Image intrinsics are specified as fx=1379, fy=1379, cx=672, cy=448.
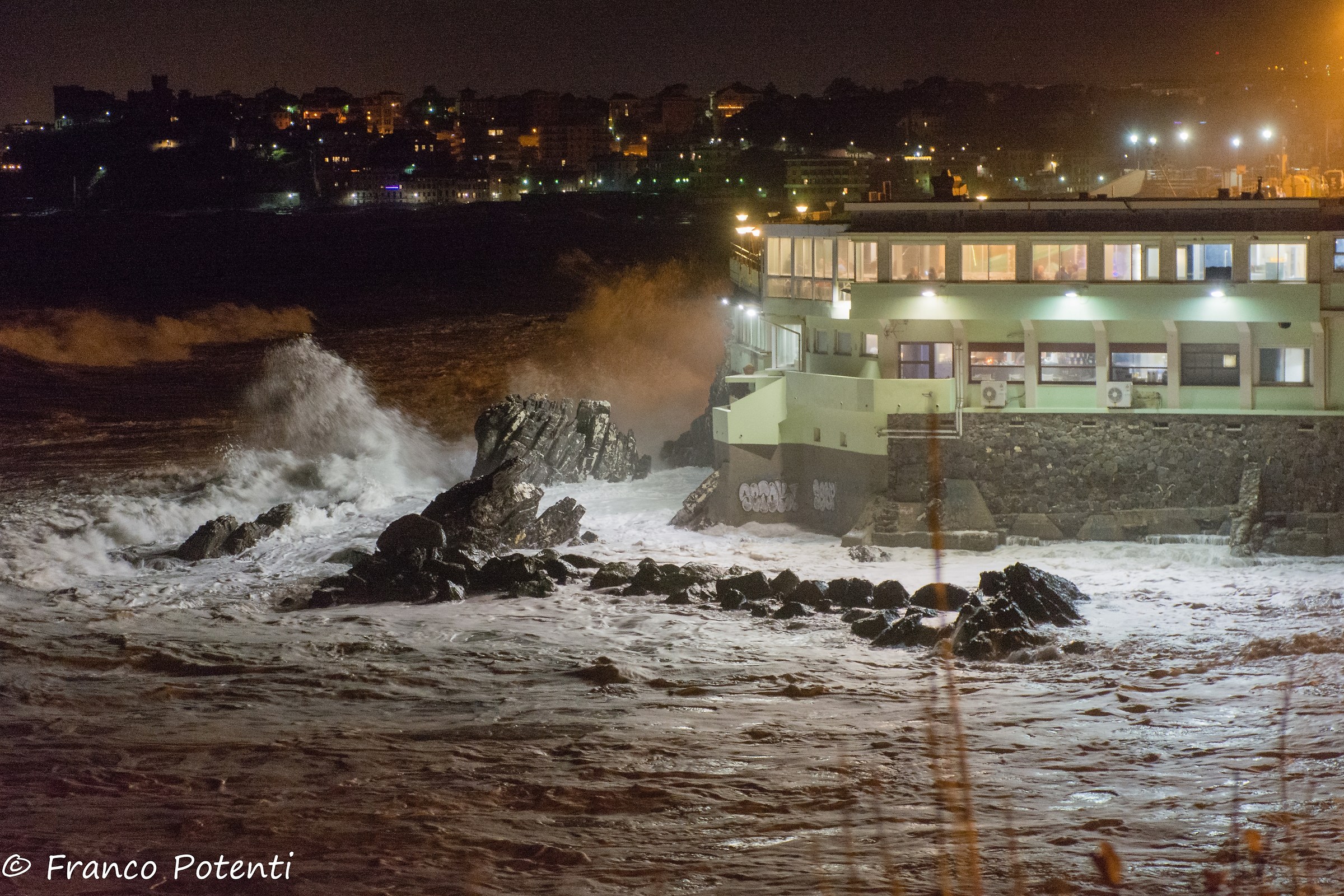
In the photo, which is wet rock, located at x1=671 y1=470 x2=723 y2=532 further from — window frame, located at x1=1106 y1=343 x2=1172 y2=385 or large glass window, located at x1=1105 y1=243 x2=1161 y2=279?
large glass window, located at x1=1105 y1=243 x2=1161 y2=279

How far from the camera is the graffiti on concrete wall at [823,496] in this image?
29906 mm

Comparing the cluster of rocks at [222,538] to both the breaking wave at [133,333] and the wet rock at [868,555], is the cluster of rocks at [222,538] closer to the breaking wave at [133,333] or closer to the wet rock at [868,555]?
the wet rock at [868,555]

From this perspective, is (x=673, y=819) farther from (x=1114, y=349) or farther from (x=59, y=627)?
(x=1114, y=349)

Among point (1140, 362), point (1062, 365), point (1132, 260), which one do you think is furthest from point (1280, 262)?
point (1062, 365)

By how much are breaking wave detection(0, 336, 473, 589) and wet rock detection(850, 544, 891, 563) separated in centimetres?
1251

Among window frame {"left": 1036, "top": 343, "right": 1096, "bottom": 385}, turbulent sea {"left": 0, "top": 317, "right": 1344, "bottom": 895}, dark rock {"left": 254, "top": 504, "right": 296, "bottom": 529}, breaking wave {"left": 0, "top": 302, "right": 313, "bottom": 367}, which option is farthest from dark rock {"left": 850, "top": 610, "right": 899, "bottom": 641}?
breaking wave {"left": 0, "top": 302, "right": 313, "bottom": 367}

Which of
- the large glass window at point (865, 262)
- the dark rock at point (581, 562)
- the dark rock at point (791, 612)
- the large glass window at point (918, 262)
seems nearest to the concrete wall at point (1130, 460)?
the large glass window at point (918, 262)

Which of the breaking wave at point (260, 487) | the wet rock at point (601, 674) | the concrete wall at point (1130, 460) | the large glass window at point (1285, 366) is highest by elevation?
the large glass window at point (1285, 366)

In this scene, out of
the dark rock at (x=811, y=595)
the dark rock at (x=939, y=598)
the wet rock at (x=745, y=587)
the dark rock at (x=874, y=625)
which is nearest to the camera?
the dark rock at (x=874, y=625)

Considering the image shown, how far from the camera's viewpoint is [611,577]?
2548 cm

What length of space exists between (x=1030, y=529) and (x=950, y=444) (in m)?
2.35

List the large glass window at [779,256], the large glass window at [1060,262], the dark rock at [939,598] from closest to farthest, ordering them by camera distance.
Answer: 1. the dark rock at [939,598]
2. the large glass window at [1060,262]
3. the large glass window at [779,256]

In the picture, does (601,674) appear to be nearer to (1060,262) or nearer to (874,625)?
(874,625)

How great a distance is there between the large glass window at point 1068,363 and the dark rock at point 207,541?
17.5 m
